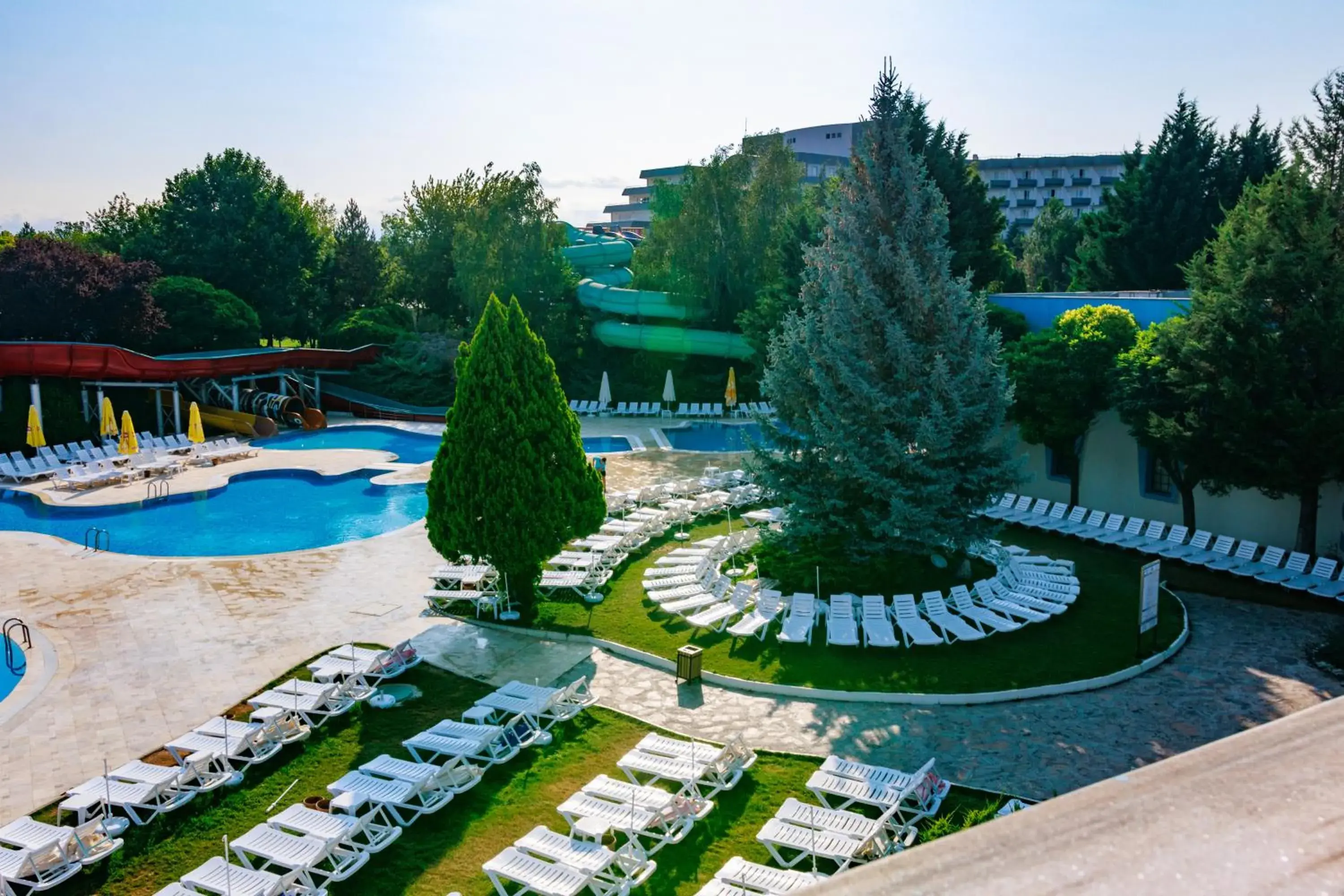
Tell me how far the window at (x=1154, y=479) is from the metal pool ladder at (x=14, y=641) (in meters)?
22.5

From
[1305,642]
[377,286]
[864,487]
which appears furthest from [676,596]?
[377,286]

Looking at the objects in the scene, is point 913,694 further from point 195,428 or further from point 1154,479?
point 195,428

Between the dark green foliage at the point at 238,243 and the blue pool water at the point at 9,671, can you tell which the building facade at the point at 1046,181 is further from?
the blue pool water at the point at 9,671

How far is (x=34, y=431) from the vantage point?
28.6 m

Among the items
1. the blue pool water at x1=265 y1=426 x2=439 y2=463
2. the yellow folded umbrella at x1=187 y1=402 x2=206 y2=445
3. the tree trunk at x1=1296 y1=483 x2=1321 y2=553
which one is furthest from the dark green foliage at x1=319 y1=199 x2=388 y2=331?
the tree trunk at x1=1296 y1=483 x2=1321 y2=553

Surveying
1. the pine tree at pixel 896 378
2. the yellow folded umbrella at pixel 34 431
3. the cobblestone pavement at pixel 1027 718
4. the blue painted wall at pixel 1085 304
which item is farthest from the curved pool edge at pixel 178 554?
the blue painted wall at pixel 1085 304

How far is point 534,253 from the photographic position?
45969 mm

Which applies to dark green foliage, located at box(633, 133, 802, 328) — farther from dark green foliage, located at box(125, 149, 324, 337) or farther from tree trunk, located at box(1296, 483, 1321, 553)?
tree trunk, located at box(1296, 483, 1321, 553)

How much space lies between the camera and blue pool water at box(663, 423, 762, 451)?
34.8 meters

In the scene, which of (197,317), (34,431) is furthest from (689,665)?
(197,317)

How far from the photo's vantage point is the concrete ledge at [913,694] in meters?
13.2

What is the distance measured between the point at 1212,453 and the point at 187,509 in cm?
2444

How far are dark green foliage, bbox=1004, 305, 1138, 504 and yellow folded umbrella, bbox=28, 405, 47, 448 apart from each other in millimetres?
27032

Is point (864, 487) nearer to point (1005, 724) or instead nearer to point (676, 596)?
point (676, 596)
